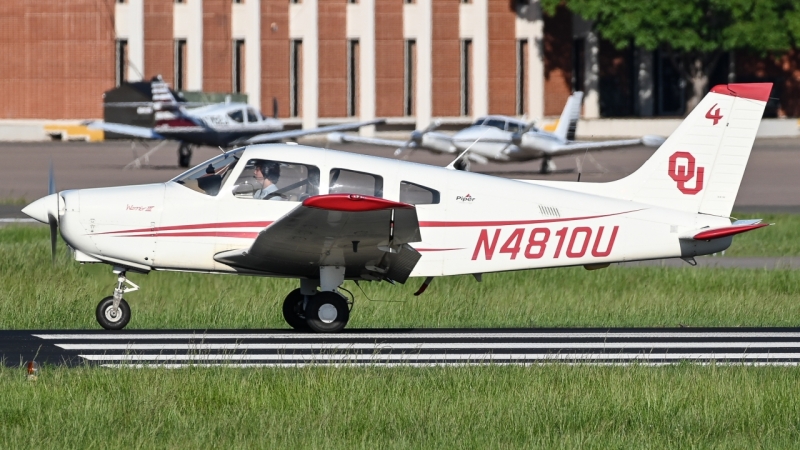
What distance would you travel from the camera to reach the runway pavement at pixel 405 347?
37.0 feet

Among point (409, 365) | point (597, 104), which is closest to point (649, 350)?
point (409, 365)

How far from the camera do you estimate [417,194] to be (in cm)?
1292

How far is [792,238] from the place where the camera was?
25781mm

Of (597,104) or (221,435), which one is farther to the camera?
(597,104)

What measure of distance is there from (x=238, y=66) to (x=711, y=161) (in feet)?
179

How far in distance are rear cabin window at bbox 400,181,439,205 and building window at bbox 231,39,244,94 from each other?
178ft

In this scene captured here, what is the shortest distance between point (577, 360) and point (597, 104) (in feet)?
200

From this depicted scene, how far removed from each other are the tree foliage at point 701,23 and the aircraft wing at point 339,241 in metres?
53.6

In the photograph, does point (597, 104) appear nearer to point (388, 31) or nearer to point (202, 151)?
point (388, 31)

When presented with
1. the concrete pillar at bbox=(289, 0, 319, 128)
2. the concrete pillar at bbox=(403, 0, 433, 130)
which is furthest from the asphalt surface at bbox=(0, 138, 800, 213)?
the concrete pillar at bbox=(403, 0, 433, 130)

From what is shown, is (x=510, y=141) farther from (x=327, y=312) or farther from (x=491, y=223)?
(x=327, y=312)

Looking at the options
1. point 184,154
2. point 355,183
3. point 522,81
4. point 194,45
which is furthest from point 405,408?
point 522,81

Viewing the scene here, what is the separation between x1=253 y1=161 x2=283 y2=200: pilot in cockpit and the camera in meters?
12.7

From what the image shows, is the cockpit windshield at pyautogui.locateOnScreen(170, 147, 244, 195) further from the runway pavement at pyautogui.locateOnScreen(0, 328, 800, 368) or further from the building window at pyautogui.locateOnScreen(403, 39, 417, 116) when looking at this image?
the building window at pyautogui.locateOnScreen(403, 39, 417, 116)
